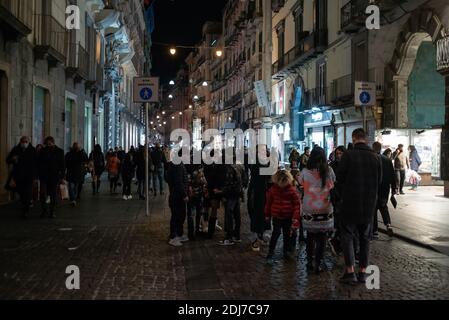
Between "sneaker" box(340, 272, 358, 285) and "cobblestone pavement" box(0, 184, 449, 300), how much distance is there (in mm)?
119

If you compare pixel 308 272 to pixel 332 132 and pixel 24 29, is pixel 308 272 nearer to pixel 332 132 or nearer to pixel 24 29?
pixel 24 29

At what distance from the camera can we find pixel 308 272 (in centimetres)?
759

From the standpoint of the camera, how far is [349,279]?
273 inches

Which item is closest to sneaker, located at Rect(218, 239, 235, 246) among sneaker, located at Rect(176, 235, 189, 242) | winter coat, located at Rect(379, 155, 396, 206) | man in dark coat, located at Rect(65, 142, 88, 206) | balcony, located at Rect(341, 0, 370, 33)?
sneaker, located at Rect(176, 235, 189, 242)

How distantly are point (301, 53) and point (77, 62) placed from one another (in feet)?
44.8

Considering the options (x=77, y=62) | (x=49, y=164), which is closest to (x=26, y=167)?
(x=49, y=164)

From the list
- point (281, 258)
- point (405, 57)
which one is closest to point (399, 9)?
point (405, 57)

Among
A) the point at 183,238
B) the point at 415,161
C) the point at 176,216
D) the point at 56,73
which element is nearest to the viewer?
the point at 176,216

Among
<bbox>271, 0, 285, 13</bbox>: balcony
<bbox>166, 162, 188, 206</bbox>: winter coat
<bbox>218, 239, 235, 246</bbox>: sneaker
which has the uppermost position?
<bbox>271, 0, 285, 13</bbox>: balcony

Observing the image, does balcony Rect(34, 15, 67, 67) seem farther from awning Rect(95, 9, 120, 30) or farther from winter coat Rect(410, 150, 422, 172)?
winter coat Rect(410, 150, 422, 172)

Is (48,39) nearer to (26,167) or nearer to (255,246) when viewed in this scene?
(26,167)

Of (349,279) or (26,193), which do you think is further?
(26,193)

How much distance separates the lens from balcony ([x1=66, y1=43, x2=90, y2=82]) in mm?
21688

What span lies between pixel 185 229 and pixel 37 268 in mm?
4292
